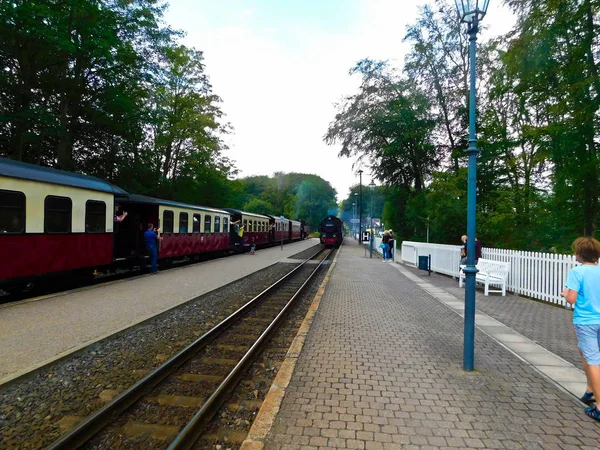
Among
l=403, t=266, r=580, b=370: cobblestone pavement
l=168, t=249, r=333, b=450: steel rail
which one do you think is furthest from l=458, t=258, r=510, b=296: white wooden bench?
l=168, t=249, r=333, b=450: steel rail

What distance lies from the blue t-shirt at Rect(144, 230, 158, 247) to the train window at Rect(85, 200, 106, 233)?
7.39 ft

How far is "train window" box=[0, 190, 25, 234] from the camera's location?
24.4 feet

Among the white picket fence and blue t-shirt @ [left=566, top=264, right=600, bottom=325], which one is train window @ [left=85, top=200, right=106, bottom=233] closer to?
blue t-shirt @ [left=566, top=264, right=600, bottom=325]

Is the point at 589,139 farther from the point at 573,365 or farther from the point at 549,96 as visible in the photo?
the point at 573,365

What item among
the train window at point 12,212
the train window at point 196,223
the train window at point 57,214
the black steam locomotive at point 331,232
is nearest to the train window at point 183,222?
the train window at point 196,223

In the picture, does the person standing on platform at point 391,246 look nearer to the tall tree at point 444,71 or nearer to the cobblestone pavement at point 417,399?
the tall tree at point 444,71

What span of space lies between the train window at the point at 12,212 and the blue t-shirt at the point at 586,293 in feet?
31.2

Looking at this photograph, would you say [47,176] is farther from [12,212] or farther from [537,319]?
[537,319]

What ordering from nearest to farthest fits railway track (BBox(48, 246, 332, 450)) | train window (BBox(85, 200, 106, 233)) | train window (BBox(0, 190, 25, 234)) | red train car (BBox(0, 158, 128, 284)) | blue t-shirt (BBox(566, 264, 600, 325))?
railway track (BBox(48, 246, 332, 450)) < blue t-shirt (BBox(566, 264, 600, 325)) < train window (BBox(0, 190, 25, 234)) < red train car (BBox(0, 158, 128, 284)) < train window (BBox(85, 200, 106, 233))

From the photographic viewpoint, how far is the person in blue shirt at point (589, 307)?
3355 mm

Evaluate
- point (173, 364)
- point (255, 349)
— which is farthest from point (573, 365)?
point (173, 364)

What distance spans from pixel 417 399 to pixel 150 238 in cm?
1134

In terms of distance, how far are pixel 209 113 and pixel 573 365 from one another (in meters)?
30.8

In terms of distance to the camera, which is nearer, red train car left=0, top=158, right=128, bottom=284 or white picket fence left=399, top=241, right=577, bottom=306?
red train car left=0, top=158, right=128, bottom=284
